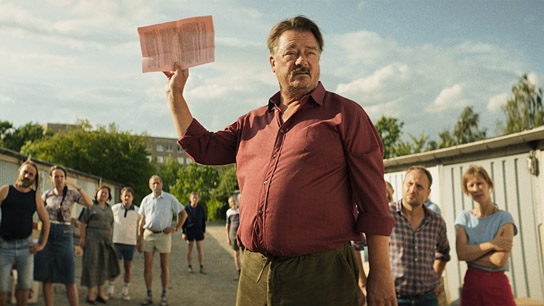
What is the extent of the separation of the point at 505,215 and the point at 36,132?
207 feet

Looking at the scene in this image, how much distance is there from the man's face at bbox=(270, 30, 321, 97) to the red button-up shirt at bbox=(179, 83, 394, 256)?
0.08 metres

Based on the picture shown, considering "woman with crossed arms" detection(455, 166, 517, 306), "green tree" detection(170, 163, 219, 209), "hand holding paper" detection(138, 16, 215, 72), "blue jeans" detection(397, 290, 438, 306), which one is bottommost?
"blue jeans" detection(397, 290, 438, 306)

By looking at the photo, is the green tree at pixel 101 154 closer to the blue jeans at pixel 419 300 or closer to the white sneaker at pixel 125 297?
the white sneaker at pixel 125 297

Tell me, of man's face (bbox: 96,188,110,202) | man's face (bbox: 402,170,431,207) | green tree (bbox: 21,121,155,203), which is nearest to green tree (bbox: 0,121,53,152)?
green tree (bbox: 21,121,155,203)

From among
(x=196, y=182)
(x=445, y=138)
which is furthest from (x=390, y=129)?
(x=196, y=182)

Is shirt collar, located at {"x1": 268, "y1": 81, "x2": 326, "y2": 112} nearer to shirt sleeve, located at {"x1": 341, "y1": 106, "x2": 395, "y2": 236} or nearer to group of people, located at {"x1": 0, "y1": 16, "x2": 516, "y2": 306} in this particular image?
group of people, located at {"x1": 0, "y1": 16, "x2": 516, "y2": 306}

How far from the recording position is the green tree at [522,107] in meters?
32.2

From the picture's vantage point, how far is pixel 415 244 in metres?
3.92

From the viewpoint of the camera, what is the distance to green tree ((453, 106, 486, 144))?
40.8 meters

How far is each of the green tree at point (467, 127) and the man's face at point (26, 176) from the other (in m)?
40.1

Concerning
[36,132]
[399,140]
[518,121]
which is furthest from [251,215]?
[36,132]

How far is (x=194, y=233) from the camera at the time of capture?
12.9 m

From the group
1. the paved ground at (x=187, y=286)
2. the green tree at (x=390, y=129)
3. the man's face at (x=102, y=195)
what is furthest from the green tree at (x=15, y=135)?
the man's face at (x=102, y=195)

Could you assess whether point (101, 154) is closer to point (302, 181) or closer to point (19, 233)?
point (19, 233)
